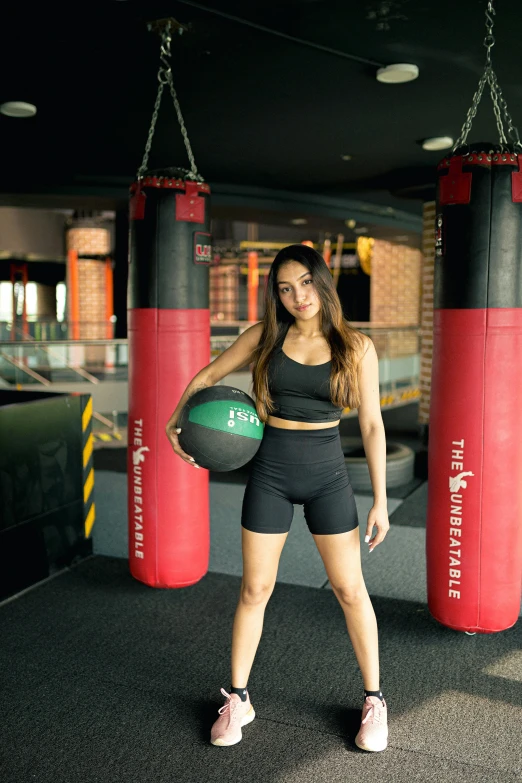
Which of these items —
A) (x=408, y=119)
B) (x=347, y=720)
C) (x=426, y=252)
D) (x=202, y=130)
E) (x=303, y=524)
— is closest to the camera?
(x=347, y=720)

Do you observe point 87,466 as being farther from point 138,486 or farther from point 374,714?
point 374,714

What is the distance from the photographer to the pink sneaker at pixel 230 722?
2113mm

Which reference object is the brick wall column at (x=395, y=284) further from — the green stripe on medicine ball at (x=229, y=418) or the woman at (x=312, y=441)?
the green stripe on medicine ball at (x=229, y=418)

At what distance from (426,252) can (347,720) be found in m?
5.20

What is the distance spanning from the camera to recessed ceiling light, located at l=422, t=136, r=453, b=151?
5250mm

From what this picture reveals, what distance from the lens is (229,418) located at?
6.57ft

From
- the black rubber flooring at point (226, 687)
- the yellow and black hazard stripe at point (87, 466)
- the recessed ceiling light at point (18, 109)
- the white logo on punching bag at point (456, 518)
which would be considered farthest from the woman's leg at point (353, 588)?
the recessed ceiling light at point (18, 109)

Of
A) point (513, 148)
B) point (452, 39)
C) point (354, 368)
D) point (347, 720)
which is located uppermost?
point (452, 39)

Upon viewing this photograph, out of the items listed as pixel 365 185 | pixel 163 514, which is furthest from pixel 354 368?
pixel 365 185

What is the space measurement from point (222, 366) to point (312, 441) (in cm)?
41

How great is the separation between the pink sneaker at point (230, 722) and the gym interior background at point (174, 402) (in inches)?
2.8

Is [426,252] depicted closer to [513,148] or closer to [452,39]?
[452,39]

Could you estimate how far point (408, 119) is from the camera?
4766mm

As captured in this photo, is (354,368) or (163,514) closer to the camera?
(354,368)
